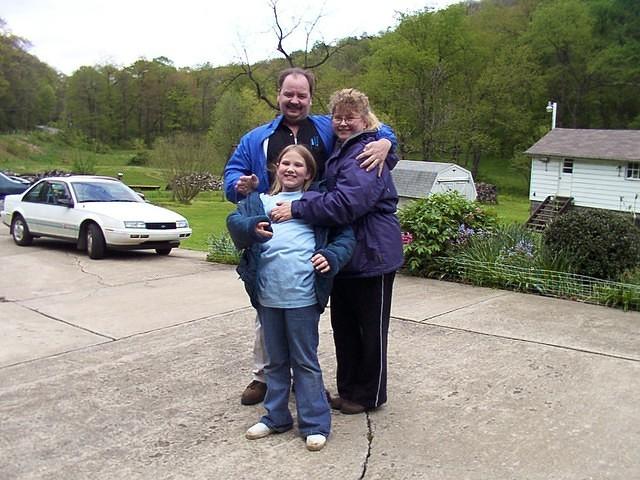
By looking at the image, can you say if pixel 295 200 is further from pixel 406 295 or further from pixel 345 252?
pixel 406 295

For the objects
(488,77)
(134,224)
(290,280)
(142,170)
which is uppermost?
(488,77)

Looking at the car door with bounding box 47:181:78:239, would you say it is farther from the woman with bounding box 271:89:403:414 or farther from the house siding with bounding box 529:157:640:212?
the house siding with bounding box 529:157:640:212

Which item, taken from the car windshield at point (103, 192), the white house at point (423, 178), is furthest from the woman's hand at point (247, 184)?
the white house at point (423, 178)

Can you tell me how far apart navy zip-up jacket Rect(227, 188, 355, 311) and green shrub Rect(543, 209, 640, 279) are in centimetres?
474

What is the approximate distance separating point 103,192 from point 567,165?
80.3ft

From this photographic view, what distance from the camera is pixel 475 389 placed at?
4.30 meters

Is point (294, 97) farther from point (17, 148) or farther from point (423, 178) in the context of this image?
point (17, 148)

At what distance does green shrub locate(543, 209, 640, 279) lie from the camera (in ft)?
23.8

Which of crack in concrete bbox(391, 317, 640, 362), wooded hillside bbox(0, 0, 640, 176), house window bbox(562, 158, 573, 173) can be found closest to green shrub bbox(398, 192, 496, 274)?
crack in concrete bbox(391, 317, 640, 362)

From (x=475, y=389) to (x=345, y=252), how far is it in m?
1.51

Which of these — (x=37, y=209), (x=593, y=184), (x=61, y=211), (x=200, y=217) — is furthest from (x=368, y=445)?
(x=593, y=184)

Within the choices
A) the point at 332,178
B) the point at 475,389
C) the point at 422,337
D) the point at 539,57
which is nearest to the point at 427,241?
the point at 422,337

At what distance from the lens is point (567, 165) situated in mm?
30844

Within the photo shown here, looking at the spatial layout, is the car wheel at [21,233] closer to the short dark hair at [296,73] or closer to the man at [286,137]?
the man at [286,137]
